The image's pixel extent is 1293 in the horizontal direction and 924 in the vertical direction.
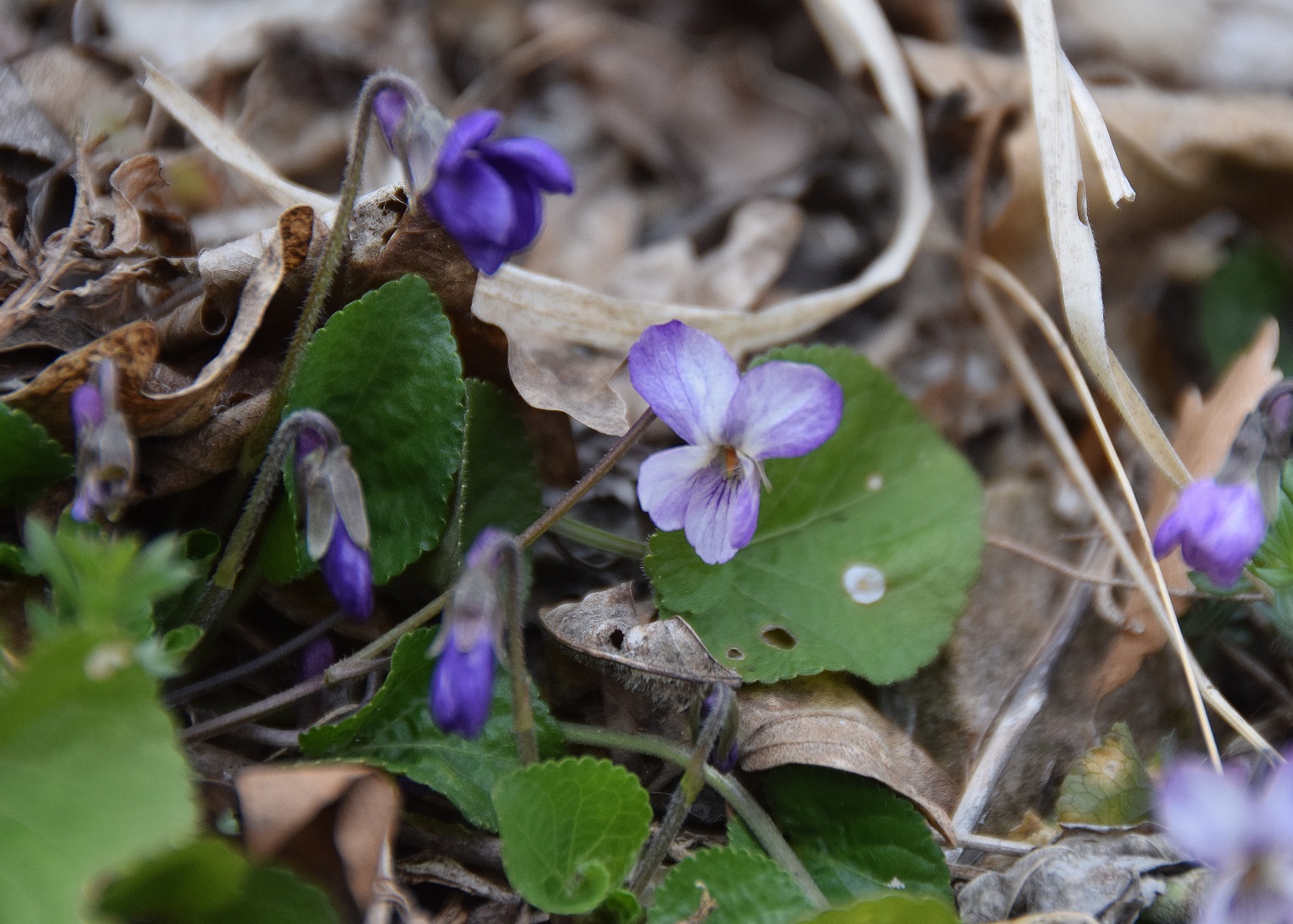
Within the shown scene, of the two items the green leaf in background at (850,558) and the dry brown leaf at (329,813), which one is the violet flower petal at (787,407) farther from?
the dry brown leaf at (329,813)

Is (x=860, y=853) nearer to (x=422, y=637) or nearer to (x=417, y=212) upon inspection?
(x=422, y=637)

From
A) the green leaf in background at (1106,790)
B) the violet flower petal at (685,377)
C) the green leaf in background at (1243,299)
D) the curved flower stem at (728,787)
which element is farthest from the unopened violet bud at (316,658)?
the green leaf in background at (1243,299)

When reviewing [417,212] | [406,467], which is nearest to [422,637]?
[406,467]

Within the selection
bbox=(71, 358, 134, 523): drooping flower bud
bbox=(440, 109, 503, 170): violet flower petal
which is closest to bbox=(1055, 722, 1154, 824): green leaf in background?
bbox=(440, 109, 503, 170): violet flower petal

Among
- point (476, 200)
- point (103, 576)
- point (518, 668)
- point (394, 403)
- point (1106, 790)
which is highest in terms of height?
point (476, 200)

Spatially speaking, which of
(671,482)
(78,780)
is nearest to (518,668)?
(671,482)

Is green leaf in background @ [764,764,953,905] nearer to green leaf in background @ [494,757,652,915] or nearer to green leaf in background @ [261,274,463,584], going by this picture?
green leaf in background @ [494,757,652,915]

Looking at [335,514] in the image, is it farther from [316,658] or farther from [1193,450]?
[1193,450]
